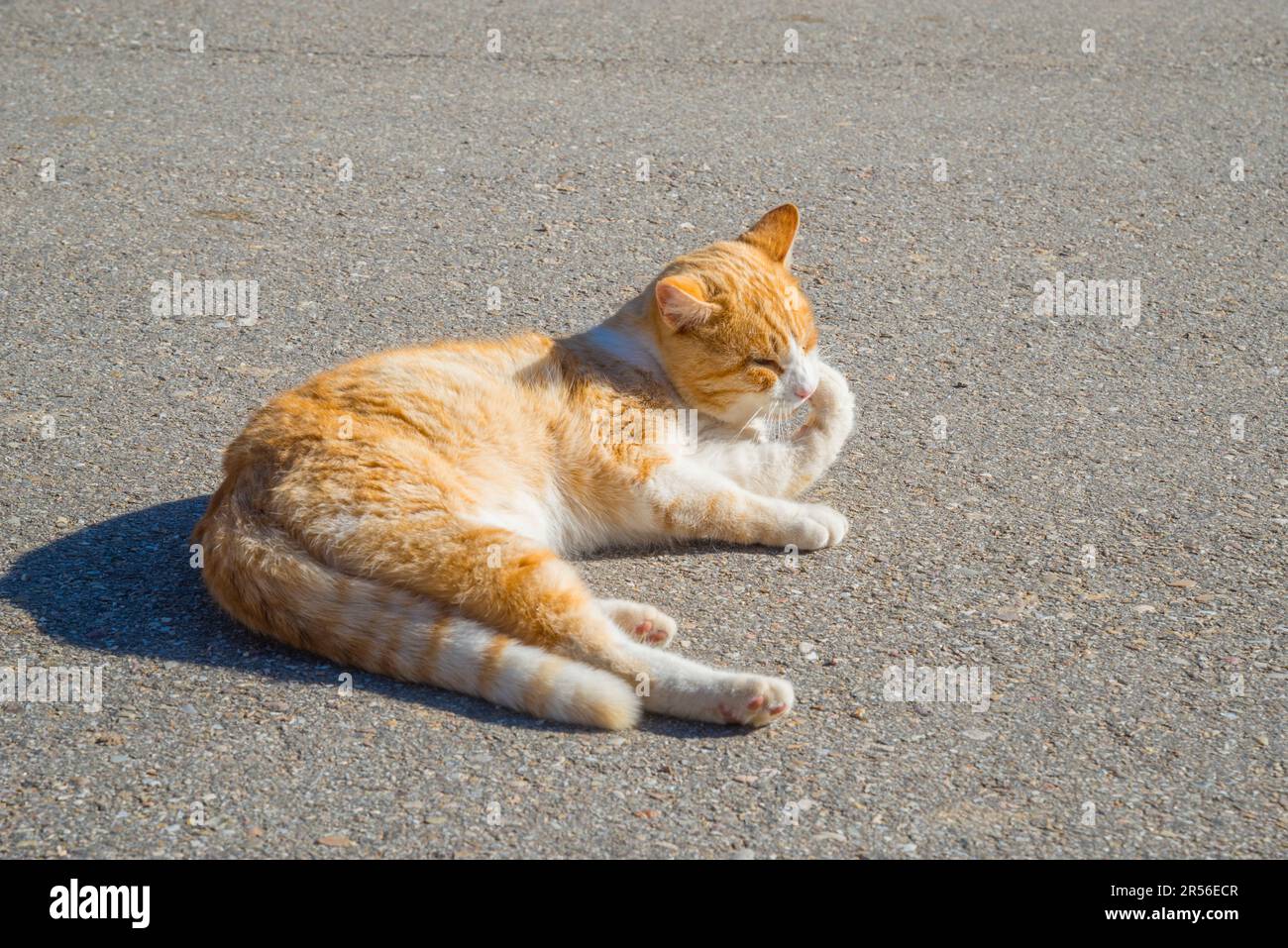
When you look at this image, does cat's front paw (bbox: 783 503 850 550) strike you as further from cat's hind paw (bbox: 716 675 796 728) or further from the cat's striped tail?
the cat's striped tail

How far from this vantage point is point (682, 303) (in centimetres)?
412

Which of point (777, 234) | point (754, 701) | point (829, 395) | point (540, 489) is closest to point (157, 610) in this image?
point (540, 489)

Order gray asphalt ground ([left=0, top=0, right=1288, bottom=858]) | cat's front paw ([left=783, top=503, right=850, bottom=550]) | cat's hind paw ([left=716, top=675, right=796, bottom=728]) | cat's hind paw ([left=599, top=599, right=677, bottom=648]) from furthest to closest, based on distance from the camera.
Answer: cat's front paw ([left=783, top=503, right=850, bottom=550]) < cat's hind paw ([left=599, top=599, right=677, bottom=648]) < cat's hind paw ([left=716, top=675, right=796, bottom=728]) < gray asphalt ground ([left=0, top=0, right=1288, bottom=858])

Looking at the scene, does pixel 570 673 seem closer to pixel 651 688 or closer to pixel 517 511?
pixel 651 688

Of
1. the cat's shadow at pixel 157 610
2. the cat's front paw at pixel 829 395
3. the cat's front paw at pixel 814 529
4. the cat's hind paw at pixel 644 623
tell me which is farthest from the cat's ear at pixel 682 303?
the cat's shadow at pixel 157 610

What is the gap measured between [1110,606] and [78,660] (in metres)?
2.79

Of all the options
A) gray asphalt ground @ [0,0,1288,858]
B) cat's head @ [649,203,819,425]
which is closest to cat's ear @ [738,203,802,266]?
cat's head @ [649,203,819,425]

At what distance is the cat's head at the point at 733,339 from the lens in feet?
13.8

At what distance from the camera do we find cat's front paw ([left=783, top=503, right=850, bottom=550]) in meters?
4.04

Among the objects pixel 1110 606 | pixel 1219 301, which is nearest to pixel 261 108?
pixel 1219 301

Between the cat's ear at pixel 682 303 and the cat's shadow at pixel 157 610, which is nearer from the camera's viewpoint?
the cat's shadow at pixel 157 610

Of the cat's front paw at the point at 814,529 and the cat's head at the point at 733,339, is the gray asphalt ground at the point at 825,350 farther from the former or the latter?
the cat's head at the point at 733,339

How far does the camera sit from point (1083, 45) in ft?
28.9

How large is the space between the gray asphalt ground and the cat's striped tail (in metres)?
0.07
